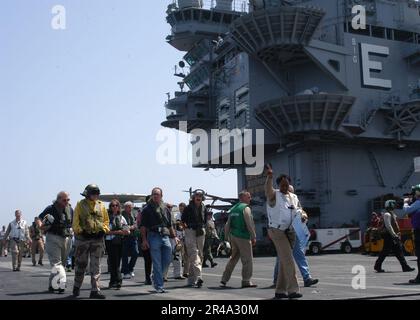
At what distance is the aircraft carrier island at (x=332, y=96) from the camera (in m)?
37.0

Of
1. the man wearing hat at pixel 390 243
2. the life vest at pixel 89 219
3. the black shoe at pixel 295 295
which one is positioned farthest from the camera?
the man wearing hat at pixel 390 243

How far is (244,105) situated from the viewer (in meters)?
41.7

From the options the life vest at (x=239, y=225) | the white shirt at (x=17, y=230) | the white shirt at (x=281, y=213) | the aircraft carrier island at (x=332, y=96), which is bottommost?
the white shirt at (x=17, y=230)

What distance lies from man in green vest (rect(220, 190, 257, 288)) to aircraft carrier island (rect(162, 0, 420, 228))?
25430 mm

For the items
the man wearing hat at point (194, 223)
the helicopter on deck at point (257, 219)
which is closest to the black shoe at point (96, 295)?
the man wearing hat at point (194, 223)

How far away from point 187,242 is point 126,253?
272 centimetres

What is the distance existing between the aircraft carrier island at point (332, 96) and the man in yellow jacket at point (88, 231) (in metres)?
27.9

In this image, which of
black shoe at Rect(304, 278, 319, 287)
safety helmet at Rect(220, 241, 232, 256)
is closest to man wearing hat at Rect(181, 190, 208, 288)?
safety helmet at Rect(220, 241, 232, 256)

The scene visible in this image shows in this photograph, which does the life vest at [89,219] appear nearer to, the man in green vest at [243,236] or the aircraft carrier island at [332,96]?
the man in green vest at [243,236]

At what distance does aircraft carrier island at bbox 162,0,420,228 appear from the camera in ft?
121

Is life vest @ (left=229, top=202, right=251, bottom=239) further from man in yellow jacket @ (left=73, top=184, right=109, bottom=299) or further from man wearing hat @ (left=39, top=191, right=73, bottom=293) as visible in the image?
man wearing hat @ (left=39, top=191, right=73, bottom=293)

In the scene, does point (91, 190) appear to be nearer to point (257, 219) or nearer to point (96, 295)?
point (96, 295)
